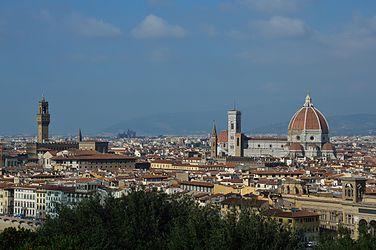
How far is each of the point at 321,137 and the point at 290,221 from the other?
75.1 m

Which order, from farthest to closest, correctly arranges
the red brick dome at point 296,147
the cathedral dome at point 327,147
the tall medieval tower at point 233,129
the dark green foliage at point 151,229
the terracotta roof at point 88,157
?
the tall medieval tower at point 233,129 → the cathedral dome at point 327,147 → the red brick dome at point 296,147 → the terracotta roof at point 88,157 → the dark green foliage at point 151,229

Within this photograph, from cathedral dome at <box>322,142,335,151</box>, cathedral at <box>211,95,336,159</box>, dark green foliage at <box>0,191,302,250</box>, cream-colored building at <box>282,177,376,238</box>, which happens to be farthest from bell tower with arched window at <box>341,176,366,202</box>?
cathedral dome at <box>322,142,335,151</box>

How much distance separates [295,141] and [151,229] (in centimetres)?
8462

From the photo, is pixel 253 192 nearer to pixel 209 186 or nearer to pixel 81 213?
pixel 209 186

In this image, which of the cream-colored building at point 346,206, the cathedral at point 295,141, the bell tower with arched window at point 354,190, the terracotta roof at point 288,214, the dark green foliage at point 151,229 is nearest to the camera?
the dark green foliage at point 151,229

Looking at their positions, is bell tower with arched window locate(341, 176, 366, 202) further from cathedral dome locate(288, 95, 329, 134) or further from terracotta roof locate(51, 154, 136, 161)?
cathedral dome locate(288, 95, 329, 134)

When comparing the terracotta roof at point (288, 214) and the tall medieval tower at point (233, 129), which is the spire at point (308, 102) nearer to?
the tall medieval tower at point (233, 129)

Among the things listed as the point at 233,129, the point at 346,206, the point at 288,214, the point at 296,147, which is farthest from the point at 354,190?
the point at 233,129

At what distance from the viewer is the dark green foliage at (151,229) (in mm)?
28906

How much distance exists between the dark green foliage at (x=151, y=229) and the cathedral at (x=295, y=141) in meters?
75.7

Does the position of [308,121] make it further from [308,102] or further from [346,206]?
[346,206]

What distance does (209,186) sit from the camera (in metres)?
58.9

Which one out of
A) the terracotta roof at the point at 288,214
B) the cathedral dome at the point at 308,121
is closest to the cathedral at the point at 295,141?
the cathedral dome at the point at 308,121

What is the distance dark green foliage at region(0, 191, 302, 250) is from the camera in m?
28.9
